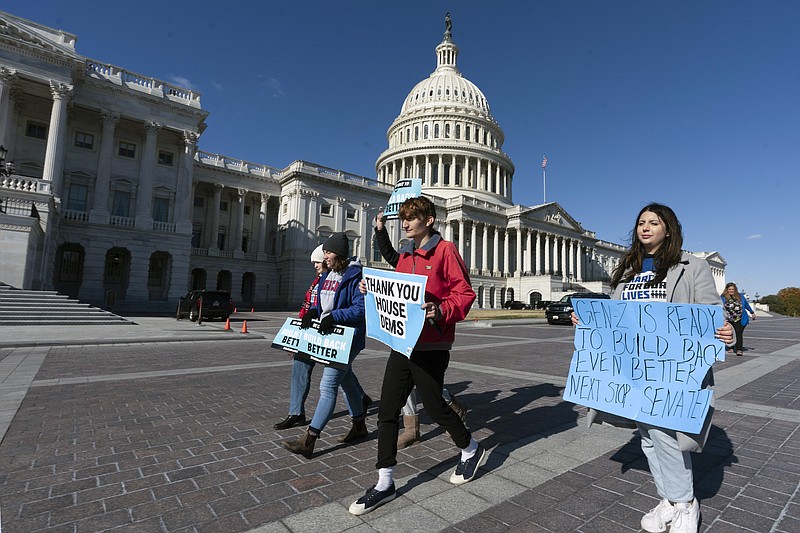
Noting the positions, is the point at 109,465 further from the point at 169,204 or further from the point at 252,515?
the point at 169,204

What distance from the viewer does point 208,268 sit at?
4594cm

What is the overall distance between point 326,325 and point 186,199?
3688 centimetres

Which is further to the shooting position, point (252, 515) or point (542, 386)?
point (542, 386)

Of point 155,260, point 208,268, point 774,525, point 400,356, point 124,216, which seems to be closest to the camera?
point 774,525

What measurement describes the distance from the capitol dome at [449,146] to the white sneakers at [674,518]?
72.9m

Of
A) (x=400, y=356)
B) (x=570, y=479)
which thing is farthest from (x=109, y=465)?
(x=570, y=479)

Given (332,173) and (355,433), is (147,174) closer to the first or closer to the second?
(332,173)

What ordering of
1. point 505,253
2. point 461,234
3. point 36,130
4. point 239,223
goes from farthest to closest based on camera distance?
point 505,253, point 461,234, point 239,223, point 36,130

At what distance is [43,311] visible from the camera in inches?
701

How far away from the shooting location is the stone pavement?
2.95 m

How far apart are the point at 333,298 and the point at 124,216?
3761 centimetres

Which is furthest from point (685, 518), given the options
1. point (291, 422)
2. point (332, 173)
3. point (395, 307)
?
point (332, 173)

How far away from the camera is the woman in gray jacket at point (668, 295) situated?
2.74 metres

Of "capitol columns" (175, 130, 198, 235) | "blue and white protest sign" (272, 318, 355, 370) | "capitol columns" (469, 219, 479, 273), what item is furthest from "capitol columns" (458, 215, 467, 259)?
"blue and white protest sign" (272, 318, 355, 370)
